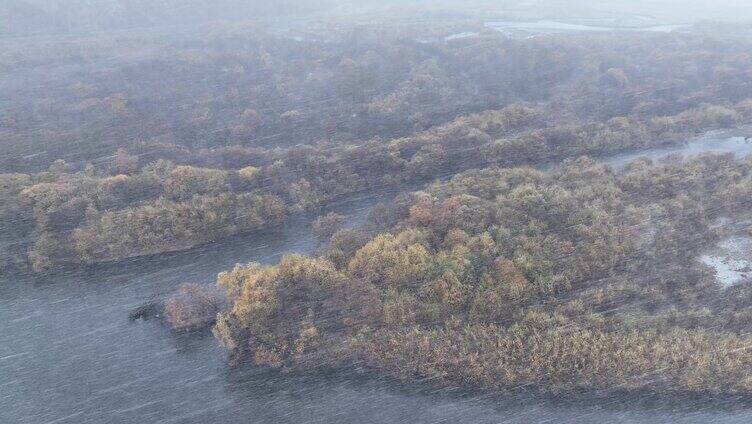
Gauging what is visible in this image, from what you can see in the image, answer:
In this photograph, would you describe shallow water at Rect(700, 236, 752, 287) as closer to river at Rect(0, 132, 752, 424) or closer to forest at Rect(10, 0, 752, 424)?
forest at Rect(10, 0, 752, 424)

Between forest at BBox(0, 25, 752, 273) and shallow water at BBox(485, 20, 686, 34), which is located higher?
shallow water at BBox(485, 20, 686, 34)

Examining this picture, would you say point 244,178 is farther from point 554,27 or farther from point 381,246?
point 554,27

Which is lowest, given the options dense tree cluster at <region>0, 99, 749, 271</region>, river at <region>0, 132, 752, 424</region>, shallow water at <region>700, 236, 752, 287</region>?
river at <region>0, 132, 752, 424</region>

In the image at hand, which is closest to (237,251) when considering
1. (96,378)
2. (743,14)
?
(96,378)

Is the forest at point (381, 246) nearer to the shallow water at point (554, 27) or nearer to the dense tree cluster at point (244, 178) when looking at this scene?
the dense tree cluster at point (244, 178)

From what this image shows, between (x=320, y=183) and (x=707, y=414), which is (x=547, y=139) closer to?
(x=320, y=183)

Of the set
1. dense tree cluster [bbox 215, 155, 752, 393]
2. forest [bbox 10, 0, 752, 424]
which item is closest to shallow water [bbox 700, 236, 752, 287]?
forest [bbox 10, 0, 752, 424]
